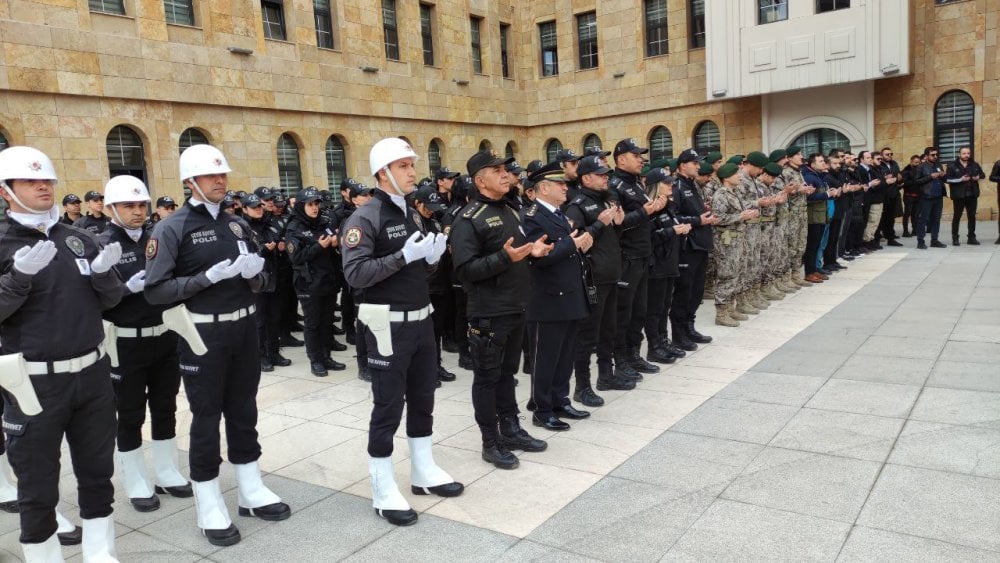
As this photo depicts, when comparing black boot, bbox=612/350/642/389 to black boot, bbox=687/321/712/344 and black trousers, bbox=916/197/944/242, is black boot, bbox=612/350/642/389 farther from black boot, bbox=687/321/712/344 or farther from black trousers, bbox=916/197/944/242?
black trousers, bbox=916/197/944/242

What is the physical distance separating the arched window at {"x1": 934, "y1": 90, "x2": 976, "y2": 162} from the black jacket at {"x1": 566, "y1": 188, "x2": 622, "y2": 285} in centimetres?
1758

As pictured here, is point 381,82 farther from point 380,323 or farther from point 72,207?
point 380,323

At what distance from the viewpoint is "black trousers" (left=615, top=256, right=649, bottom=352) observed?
22.3ft

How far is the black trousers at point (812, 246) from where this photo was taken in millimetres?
12016

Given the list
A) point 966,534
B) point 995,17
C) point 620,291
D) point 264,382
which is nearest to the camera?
point 966,534

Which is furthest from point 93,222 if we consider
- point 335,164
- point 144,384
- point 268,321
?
point 335,164

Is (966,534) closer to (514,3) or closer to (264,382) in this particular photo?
(264,382)

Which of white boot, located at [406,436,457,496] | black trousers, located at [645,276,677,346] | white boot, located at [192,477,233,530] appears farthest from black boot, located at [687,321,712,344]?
white boot, located at [192,477,233,530]

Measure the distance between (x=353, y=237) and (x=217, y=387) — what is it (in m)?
1.13

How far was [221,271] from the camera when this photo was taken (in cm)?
394

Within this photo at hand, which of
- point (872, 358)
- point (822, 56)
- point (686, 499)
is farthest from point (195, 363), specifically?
point (822, 56)

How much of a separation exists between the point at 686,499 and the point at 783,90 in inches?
747

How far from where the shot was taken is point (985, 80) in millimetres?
19281

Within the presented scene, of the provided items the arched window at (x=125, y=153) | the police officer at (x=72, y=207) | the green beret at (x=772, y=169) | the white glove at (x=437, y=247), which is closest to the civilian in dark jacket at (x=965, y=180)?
the green beret at (x=772, y=169)
